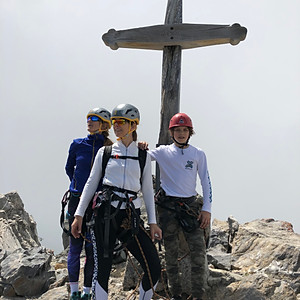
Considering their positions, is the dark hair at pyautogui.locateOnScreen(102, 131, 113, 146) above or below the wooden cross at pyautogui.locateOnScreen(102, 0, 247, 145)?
below

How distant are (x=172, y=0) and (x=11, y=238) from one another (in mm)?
8210

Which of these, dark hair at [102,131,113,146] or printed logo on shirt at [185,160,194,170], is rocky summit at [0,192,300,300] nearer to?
printed logo on shirt at [185,160,194,170]

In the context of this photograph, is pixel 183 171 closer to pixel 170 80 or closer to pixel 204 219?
pixel 204 219

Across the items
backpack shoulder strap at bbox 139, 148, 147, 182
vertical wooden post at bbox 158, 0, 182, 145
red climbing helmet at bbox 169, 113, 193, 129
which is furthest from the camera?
vertical wooden post at bbox 158, 0, 182, 145

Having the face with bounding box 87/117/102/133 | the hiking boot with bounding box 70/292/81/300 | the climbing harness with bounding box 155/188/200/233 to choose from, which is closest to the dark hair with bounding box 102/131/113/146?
the face with bounding box 87/117/102/133

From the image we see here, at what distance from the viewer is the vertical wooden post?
326 inches

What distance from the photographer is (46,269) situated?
811 cm

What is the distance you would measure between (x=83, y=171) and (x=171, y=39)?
3.96 m

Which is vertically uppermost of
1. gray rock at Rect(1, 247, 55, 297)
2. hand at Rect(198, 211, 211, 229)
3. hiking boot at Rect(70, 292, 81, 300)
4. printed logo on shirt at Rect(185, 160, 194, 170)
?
printed logo on shirt at Rect(185, 160, 194, 170)

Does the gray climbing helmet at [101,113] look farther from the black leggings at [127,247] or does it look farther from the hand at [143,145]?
the black leggings at [127,247]

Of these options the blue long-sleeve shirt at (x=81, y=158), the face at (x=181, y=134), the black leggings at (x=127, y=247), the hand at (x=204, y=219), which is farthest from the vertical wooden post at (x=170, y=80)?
the black leggings at (x=127, y=247)

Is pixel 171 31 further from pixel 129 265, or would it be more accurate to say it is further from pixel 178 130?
pixel 129 265

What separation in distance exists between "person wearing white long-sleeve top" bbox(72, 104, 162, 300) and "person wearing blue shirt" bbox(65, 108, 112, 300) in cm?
89

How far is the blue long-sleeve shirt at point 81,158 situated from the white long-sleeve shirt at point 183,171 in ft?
3.31
